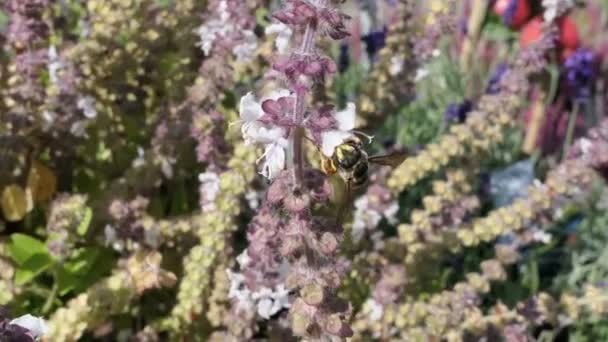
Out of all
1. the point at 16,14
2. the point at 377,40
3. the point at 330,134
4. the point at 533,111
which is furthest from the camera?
the point at 533,111

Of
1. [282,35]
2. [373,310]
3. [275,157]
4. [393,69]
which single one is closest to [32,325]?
[275,157]

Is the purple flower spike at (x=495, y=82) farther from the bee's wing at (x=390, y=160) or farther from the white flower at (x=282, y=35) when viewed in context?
the bee's wing at (x=390, y=160)

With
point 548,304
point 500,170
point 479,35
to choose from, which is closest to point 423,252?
point 548,304

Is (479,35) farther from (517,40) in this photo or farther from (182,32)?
(182,32)

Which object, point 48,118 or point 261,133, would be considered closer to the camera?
point 261,133

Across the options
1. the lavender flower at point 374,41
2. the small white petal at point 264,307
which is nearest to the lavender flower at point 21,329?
the small white petal at point 264,307

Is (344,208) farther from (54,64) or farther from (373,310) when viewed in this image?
(54,64)
